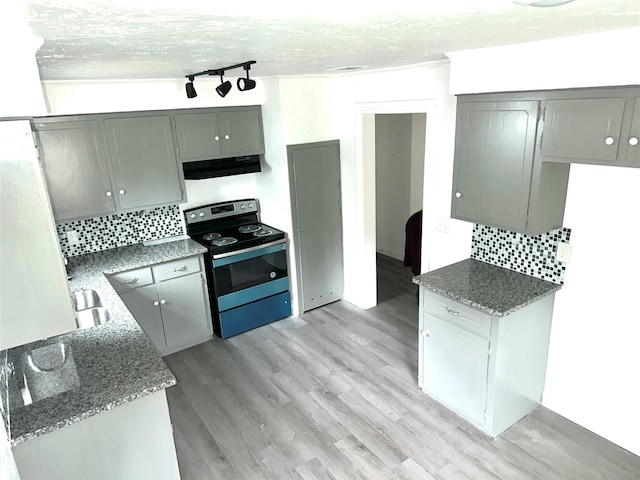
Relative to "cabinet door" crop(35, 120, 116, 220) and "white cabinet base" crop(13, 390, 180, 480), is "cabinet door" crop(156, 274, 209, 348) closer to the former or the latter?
"cabinet door" crop(35, 120, 116, 220)

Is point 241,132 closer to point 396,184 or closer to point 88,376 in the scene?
point 396,184

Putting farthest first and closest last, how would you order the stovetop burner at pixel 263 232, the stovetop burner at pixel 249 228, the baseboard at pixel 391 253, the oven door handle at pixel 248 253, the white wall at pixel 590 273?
the baseboard at pixel 391 253, the stovetop burner at pixel 249 228, the stovetop burner at pixel 263 232, the oven door handle at pixel 248 253, the white wall at pixel 590 273

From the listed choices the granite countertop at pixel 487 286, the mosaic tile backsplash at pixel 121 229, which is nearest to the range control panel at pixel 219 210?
the mosaic tile backsplash at pixel 121 229

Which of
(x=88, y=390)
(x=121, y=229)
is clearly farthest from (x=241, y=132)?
(x=88, y=390)

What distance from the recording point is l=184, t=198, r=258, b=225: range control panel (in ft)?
14.0

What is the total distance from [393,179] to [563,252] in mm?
3211

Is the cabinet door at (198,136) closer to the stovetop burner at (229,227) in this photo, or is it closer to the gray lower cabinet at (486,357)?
the stovetop burner at (229,227)

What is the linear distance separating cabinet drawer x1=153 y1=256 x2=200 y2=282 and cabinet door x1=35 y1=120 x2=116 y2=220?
65 cm

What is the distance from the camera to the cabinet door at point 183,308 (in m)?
3.80

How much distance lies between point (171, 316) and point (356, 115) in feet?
8.01

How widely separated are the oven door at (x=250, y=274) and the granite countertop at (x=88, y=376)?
3.71 ft

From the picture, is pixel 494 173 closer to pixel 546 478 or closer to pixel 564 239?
pixel 564 239

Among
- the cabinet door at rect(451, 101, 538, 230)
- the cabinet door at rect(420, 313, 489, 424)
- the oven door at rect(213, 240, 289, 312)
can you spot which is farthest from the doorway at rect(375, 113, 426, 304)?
the cabinet door at rect(451, 101, 538, 230)

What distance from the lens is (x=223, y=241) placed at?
13.4 ft
